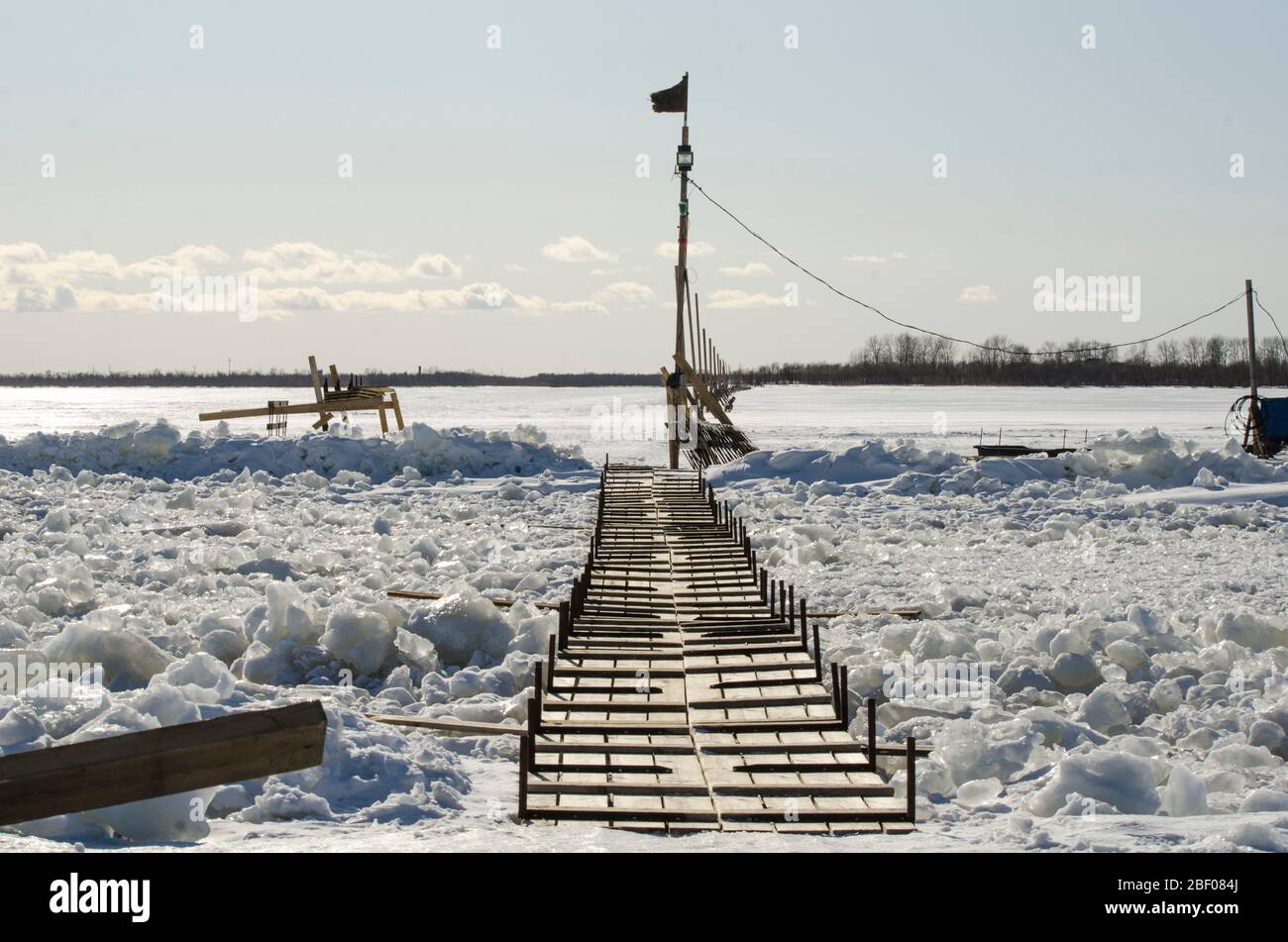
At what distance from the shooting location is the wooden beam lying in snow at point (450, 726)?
7723mm

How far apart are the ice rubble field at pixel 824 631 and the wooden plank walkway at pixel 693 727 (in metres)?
0.38

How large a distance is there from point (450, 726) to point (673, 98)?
19456 millimetres

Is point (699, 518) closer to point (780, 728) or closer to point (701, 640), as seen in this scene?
point (701, 640)

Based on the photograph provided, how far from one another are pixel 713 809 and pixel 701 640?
375 cm

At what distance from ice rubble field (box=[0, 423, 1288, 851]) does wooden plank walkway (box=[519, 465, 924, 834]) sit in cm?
38

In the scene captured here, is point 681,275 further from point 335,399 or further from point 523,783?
point 523,783

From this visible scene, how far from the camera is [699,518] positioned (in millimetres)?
18328

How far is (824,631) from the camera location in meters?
11.6

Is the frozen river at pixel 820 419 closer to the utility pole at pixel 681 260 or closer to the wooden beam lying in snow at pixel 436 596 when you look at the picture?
the utility pole at pixel 681 260

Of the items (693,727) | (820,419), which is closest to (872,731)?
(693,727)

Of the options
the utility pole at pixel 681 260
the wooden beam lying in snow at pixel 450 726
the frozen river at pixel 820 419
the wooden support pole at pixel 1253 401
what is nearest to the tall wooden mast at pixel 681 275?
the utility pole at pixel 681 260

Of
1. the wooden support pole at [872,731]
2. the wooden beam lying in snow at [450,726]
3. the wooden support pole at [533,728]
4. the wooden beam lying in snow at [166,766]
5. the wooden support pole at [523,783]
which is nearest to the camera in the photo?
the wooden beam lying in snow at [166,766]

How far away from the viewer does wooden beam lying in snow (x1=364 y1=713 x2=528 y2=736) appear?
772 centimetres

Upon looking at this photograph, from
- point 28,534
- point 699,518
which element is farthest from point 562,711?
point 28,534
